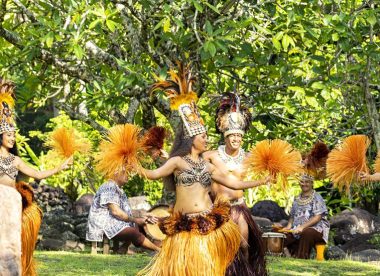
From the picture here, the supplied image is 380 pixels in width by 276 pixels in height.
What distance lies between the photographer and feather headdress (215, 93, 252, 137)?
21.9ft

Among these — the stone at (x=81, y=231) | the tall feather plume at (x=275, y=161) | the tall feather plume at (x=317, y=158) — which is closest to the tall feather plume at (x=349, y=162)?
the tall feather plume at (x=275, y=161)

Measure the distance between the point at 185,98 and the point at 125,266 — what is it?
93.1 inches

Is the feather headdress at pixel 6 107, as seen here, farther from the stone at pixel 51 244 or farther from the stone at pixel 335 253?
the stone at pixel 335 253

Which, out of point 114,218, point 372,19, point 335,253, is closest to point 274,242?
point 335,253

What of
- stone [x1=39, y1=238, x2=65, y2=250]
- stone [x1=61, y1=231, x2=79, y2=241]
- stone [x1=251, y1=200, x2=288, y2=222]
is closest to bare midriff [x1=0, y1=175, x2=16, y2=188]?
stone [x1=39, y1=238, x2=65, y2=250]

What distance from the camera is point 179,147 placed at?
6.13 m

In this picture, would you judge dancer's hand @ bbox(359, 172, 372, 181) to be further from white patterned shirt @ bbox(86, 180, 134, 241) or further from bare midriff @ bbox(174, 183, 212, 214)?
white patterned shirt @ bbox(86, 180, 134, 241)

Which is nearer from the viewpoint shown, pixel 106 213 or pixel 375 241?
pixel 106 213

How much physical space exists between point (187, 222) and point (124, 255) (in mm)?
3474

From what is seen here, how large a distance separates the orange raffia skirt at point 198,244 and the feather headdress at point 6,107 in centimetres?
126

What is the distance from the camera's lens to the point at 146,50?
923 cm

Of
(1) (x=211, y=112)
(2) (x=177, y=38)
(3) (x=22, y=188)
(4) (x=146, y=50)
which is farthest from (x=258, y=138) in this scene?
(3) (x=22, y=188)

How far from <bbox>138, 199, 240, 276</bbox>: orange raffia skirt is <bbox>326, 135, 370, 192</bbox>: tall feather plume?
764 mm

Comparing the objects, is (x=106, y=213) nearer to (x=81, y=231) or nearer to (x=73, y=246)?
(x=73, y=246)
